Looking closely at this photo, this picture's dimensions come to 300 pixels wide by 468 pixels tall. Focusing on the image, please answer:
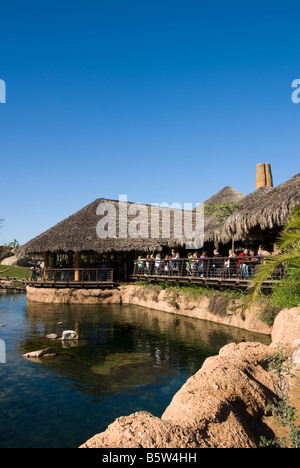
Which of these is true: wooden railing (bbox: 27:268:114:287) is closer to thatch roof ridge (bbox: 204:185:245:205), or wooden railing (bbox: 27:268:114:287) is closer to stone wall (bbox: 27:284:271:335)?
stone wall (bbox: 27:284:271:335)

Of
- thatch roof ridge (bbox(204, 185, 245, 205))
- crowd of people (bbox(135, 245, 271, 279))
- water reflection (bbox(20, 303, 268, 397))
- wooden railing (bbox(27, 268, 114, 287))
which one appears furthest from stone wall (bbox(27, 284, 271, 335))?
thatch roof ridge (bbox(204, 185, 245, 205))

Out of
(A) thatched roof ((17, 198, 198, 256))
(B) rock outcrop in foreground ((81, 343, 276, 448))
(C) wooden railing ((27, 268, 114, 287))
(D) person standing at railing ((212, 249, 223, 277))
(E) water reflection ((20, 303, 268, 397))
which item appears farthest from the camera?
(A) thatched roof ((17, 198, 198, 256))

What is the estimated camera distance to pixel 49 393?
22.4 ft

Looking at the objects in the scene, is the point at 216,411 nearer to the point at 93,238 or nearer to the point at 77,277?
the point at 77,277

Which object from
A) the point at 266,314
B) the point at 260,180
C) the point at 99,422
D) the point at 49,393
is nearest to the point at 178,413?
the point at 99,422

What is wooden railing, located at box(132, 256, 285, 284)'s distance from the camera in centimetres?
1258

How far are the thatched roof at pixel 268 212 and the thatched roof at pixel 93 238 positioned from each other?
556 centimetres

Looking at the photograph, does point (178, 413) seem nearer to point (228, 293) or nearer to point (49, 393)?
point (49, 393)

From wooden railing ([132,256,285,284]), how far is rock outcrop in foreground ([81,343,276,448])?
5.26m

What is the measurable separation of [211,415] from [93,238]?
60.4ft

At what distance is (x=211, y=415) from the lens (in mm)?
3648

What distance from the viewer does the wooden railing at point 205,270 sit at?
41.3 feet

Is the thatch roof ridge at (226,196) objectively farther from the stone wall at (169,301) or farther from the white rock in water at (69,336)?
the white rock in water at (69,336)

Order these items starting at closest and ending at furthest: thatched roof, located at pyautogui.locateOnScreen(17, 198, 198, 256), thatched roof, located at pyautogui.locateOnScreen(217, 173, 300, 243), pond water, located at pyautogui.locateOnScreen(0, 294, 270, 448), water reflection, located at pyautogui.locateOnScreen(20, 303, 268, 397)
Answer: pond water, located at pyautogui.locateOnScreen(0, 294, 270, 448)
water reflection, located at pyautogui.locateOnScreen(20, 303, 268, 397)
thatched roof, located at pyautogui.locateOnScreen(217, 173, 300, 243)
thatched roof, located at pyautogui.locateOnScreen(17, 198, 198, 256)
